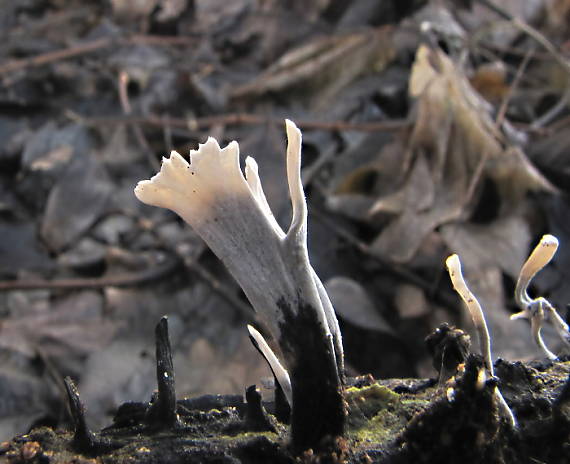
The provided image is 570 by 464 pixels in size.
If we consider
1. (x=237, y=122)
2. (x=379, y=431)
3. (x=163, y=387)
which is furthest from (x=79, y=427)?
(x=237, y=122)

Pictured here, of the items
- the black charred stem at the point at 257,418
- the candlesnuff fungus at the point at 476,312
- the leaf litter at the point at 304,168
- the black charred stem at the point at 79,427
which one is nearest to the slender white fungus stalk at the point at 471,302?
the candlesnuff fungus at the point at 476,312

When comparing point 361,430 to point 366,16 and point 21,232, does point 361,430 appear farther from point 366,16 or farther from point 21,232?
point 366,16

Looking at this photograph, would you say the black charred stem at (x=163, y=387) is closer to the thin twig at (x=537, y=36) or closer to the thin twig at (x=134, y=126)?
the thin twig at (x=134, y=126)

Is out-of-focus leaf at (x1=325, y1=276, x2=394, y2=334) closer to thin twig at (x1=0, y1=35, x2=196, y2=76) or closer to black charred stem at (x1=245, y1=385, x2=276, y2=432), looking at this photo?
black charred stem at (x1=245, y1=385, x2=276, y2=432)

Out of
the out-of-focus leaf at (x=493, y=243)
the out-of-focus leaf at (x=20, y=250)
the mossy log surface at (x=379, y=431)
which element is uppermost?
the out-of-focus leaf at (x=20, y=250)

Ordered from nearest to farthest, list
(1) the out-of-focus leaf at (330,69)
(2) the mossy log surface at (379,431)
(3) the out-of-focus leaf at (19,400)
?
(2) the mossy log surface at (379,431) < (3) the out-of-focus leaf at (19,400) < (1) the out-of-focus leaf at (330,69)

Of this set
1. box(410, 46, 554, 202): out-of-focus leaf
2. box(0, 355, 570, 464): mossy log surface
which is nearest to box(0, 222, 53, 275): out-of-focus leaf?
box(410, 46, 554, 202): out-of-focus leaf
